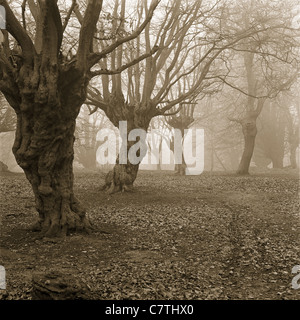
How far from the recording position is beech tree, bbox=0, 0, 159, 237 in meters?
9.70

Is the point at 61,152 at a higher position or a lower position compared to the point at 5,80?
lower

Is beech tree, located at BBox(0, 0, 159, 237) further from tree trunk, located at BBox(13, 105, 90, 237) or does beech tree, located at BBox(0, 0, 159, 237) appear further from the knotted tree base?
the knotted tree base

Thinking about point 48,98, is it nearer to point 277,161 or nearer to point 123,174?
point 123,174

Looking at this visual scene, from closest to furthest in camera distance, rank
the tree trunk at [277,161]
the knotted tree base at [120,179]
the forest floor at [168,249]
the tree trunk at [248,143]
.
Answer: the forest floor at [168,249], the knotted tree base at [120,179], the tree trunk at [248,143], the tree trunk at [277,161]

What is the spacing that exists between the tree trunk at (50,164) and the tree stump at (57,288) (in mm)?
4053

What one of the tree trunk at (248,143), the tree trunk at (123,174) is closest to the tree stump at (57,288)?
the tree trunk at (123,174)

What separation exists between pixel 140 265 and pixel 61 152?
13.2ft

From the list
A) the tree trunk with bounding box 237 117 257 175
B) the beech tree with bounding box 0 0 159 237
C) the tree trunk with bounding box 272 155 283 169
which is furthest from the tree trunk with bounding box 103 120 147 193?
the tree trunk with bounding box 272 155 283 169

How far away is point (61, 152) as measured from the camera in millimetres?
10664

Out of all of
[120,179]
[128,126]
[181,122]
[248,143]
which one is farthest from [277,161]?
[120,179]

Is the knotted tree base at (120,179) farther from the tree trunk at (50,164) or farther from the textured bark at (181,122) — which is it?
the textured bark at (181,122)

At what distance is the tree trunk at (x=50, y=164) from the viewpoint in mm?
10125
